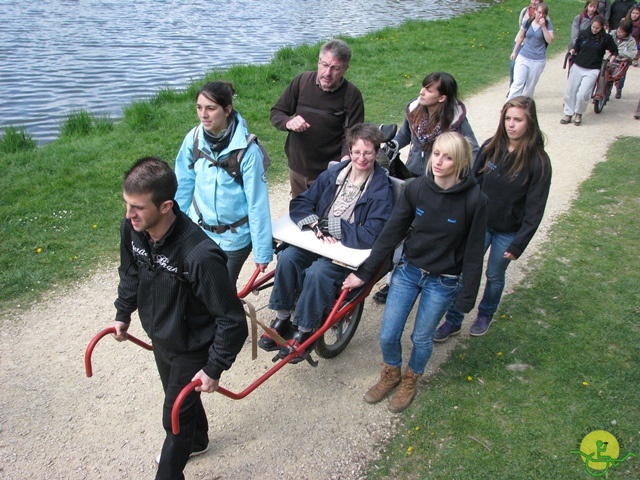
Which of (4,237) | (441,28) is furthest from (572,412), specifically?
(441,28)

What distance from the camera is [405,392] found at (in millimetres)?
3875

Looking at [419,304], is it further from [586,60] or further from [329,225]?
[586,60]

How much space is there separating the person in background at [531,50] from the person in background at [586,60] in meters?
0.62

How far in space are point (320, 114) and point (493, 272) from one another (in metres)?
1.85

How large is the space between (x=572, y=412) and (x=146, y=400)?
113 inches

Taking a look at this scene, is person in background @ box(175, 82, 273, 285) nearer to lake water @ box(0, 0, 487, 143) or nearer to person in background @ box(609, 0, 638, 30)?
lake water @ box(0, 0, 487, 143)

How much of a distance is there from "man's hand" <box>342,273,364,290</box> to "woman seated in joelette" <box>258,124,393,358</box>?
85 millimetres

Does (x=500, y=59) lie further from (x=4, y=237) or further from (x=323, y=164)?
(x=4, y=237)

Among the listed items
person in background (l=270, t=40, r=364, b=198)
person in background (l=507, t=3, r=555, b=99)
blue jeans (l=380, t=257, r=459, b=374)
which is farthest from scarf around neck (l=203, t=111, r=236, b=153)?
person in background (l=507, t=3, r=555, b=99)

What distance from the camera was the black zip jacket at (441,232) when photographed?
3.35 m

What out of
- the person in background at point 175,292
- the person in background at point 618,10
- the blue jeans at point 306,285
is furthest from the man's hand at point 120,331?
the person in background at point 618,10

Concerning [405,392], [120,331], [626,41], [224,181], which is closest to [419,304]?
[405,392]

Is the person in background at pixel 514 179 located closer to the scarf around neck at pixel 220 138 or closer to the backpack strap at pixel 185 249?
the scarf around neck at pixel 220 138

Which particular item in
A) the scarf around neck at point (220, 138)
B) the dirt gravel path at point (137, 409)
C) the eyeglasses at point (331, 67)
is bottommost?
the dirt gravel path at point (137, 409)
